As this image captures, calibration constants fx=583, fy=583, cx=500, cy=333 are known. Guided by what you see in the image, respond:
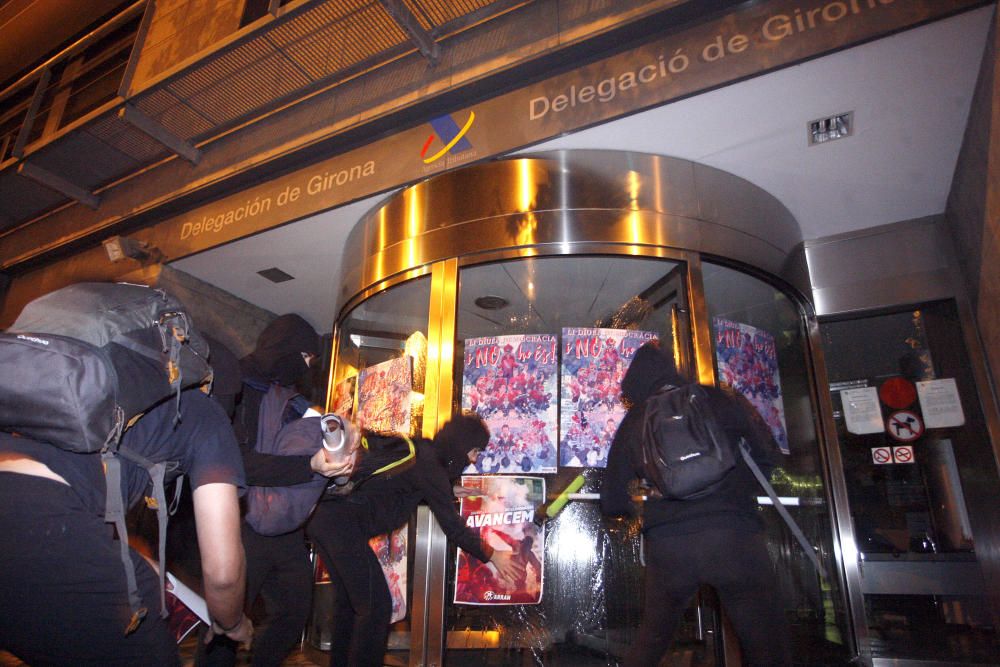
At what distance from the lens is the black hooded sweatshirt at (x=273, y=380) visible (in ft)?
6.93

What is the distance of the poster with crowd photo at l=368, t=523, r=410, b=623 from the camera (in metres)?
3.47

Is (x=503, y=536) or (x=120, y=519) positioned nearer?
(x=120, y=519)

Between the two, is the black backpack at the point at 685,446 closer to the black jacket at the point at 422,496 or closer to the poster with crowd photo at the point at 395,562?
the black jacket at the point at 422,496

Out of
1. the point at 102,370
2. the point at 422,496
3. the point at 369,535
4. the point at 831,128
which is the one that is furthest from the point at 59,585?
the point at 831,128

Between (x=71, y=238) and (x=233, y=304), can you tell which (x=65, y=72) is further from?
(x=233, y=304)

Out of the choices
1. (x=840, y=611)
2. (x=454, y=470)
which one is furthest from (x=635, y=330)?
(x=840, y=611)

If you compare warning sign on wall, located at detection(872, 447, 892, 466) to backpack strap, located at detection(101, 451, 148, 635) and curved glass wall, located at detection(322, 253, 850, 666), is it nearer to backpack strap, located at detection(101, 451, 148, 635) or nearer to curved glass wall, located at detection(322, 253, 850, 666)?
curved glass wall, located at detection(322, 253, 850, 666)

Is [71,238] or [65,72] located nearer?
[71,238]

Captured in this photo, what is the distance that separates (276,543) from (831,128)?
12.7ft

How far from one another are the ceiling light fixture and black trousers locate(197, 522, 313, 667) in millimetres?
3701

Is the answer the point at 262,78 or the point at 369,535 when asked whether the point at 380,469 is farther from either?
the point at 262,78

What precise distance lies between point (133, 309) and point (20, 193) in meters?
6.69

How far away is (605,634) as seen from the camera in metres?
3.16

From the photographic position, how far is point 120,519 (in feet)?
4.55
